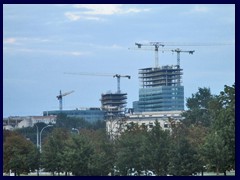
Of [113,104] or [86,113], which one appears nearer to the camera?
[113,104]

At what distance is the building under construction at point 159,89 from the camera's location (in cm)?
2814

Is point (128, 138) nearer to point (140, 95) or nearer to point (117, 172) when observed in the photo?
point (117, 172)

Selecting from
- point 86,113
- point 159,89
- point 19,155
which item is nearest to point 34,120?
point 86,113

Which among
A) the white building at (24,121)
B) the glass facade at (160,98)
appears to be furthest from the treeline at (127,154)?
the glass facade at (160,98)

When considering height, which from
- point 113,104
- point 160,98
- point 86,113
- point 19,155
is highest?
point 160,98

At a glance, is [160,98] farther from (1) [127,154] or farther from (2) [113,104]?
(1) [127,154]

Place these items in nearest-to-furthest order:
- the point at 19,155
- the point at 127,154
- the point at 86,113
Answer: the point at 127,154 → the point at 19,155 → the point at 86,113

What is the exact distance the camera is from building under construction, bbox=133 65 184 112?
28.1 meters

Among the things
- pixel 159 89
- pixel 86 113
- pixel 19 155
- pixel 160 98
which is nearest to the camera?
pixel 19 155

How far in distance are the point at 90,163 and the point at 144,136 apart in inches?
82.9

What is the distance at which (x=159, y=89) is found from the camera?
2905 cm

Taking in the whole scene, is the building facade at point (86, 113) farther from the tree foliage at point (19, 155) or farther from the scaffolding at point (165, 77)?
the tree foliage at point (19, 155)

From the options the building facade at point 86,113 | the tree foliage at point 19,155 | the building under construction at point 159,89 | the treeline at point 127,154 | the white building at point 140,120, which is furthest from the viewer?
the building facade at point 86,113

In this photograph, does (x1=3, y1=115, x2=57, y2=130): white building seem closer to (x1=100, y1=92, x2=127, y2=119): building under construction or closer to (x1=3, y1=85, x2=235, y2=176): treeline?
(x1=3, y1=85, x2=235, y2=176): treeline
